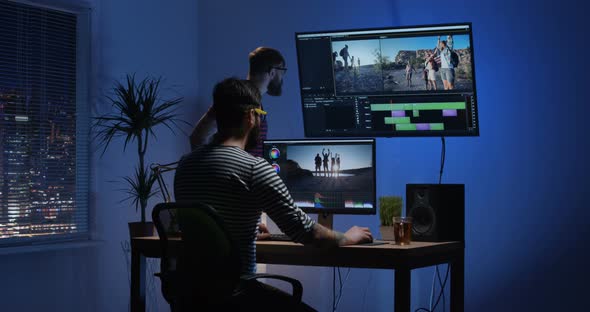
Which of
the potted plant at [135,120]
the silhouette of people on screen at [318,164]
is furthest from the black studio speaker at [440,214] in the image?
the potted plant at [135,120]

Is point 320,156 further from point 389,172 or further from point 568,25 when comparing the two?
point 568,25

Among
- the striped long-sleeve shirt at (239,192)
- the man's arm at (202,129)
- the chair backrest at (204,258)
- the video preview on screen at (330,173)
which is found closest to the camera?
the chair backrest at (204,258)

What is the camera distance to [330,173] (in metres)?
3.91

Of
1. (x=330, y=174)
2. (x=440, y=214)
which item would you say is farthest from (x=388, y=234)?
(x=330, y=174)

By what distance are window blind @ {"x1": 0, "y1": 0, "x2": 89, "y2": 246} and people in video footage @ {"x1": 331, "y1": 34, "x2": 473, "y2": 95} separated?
1.74 meters

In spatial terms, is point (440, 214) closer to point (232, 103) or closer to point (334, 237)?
point (334, 237)

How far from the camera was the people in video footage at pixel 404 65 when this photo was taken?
4043mm

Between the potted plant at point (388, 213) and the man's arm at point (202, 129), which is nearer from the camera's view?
the potted plant at point (388, 213)

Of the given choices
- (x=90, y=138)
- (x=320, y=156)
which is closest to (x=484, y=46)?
(x=320, y=156)

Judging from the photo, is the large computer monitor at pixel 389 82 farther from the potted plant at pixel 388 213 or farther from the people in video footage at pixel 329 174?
the potted plant at pixel 388 213

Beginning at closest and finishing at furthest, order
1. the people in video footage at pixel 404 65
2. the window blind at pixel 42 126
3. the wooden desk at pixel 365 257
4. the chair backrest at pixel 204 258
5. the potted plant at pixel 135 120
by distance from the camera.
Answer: the chair backrest at pixel 204 258 < the wooden desk at pixel 365 257 < the people in video footage at pixel 404 65 < the window blind at pixel 42 126 < the potted plant at pixel 135 120

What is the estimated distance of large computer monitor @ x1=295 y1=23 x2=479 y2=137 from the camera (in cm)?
407

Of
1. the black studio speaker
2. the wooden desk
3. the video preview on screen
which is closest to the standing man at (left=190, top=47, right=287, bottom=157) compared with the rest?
the video preview on screen

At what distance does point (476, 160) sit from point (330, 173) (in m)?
1.08
